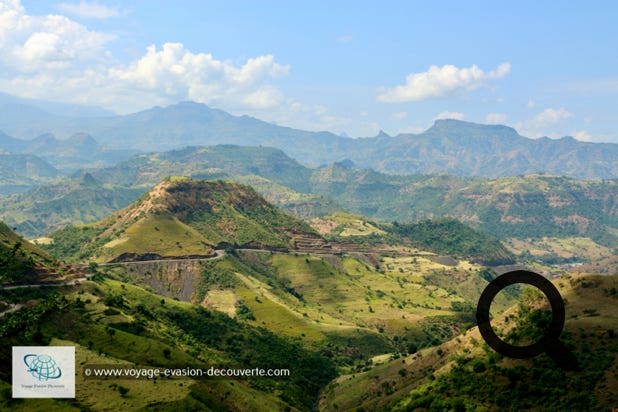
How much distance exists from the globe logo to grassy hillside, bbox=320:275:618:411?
62470 mm

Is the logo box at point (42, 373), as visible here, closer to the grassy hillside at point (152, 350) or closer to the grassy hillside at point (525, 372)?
the grassy hillside at point (152, 350)

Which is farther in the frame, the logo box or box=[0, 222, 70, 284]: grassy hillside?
box=[0, 222, 70, 284]: grassy hillside

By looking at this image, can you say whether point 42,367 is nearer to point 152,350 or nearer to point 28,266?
point 152,350

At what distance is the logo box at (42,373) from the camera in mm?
81250

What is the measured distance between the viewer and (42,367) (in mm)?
84750

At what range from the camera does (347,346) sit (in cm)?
19800

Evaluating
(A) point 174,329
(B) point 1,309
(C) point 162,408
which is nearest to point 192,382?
(C) point 162,408

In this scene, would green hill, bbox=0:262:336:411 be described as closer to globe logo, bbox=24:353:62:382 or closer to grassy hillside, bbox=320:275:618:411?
globe logo, bbox=24:353:62:382

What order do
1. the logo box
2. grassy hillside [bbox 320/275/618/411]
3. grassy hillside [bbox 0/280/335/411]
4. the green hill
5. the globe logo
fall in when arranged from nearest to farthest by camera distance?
grassy hillside [bbox 320/275/618/411] → the logo box → the globe logo → the green hill → grassy hillside [bbox 0/280/335/411]

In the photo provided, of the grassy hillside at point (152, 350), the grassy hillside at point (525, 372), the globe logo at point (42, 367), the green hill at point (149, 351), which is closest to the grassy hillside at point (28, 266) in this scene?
the green hill at point (149, 351)

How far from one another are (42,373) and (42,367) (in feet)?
3.55

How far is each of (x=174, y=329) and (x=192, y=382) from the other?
55.7m

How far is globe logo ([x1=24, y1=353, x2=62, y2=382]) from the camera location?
272 feet

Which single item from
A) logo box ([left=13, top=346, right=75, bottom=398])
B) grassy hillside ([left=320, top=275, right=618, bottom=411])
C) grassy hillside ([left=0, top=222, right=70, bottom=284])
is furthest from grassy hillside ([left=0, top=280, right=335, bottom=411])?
grassy hillside ([left=320, top=275, right=618, bottom=411])
